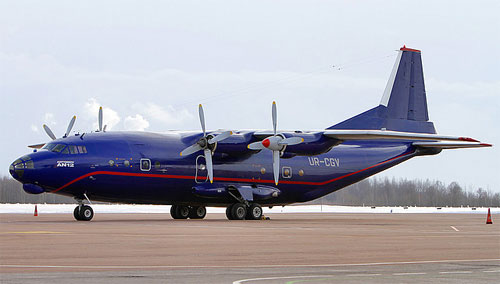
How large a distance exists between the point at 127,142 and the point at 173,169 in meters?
2.50

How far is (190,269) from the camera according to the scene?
1270 centimetres

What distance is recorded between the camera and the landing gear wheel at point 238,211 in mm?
37188

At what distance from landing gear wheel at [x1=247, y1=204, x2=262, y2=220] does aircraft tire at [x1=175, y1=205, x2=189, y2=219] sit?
13.4 ft

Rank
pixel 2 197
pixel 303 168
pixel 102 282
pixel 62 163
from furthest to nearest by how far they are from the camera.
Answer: pixel 2 197, pixel 303 168, pixel 62 163, pixel 102 282

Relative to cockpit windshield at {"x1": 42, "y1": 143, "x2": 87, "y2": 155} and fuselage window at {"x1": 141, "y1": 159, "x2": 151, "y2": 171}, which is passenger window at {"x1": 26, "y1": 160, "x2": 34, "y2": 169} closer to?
cockpit windshield at {"x1": 42, "y1": 143, "x2": 87, "y2": 155}

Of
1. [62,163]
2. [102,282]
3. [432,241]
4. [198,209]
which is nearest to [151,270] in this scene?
[102,282]

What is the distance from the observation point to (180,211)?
40031mm

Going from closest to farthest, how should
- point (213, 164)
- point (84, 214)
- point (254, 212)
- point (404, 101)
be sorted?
1. point (84, 214)
2. point (213, 164)
3. point (254, 212)
4. point (404, 101)

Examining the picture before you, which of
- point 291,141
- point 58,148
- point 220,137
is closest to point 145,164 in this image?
point 220,137

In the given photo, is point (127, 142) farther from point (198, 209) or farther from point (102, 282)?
point (102, 282)

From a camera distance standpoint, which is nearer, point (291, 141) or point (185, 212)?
point (291, 141)

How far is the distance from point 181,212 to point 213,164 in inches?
168

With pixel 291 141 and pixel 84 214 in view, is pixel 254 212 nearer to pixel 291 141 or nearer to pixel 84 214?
pixel 291 141

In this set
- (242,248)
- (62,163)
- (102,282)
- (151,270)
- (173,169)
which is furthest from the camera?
(173,169)
